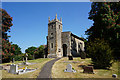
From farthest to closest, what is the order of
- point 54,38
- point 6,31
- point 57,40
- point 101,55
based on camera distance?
point 54,38, point 57,40, point 6,31, point 101,55

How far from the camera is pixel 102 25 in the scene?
19.6m

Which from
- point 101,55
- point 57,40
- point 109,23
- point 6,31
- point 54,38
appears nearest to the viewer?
point 101,55

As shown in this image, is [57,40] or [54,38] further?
[54,38]

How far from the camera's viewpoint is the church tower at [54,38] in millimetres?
29438

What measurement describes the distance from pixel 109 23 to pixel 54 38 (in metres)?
16.6

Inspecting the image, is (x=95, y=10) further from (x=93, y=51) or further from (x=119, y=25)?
(x=93, y=51)

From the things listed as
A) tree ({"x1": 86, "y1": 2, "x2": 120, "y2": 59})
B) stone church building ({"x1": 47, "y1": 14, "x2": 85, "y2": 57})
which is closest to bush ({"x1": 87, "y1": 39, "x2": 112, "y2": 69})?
tree ({"x1": 86, "y1": 2, "x2": 120, "y2": 59})

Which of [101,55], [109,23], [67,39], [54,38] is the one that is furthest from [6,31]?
[109,23]

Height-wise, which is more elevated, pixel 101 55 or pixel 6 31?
pixel 6 31

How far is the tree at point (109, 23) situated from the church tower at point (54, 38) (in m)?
12.1

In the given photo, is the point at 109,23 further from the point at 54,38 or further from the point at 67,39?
the point at 54,38

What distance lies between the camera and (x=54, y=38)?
3011 cm

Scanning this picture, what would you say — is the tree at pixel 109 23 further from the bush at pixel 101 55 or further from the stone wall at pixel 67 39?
the stone wall at pixel 67 39

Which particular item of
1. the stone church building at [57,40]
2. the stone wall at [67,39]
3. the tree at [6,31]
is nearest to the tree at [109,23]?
the stone wall at [67,39]
